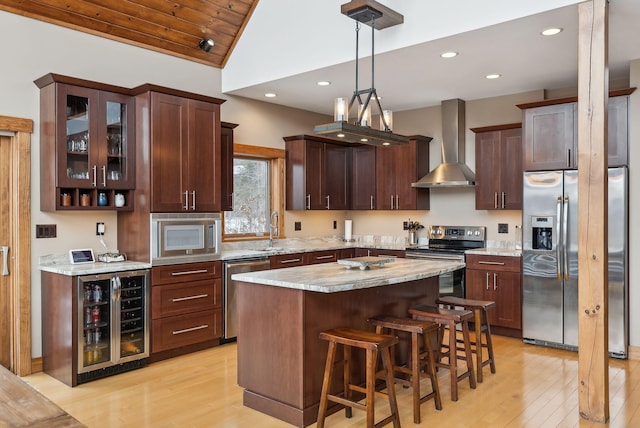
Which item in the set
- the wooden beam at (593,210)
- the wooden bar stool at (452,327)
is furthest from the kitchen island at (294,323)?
the wooden beam at (593,210)

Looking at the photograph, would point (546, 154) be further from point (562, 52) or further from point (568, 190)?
point (562, 52)

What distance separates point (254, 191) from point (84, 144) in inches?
95.7

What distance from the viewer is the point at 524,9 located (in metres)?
3.53

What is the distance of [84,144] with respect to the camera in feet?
14.1

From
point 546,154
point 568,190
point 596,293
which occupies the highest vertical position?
point 546,154

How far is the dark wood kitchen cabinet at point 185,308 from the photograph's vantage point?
4531 mm

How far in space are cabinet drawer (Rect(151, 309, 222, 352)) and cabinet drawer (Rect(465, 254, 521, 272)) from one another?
280 cm

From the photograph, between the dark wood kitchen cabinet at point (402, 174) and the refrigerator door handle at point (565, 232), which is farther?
the dark wood kitchen cabinet at point (402, 174)

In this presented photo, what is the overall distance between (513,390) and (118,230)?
3.75 m

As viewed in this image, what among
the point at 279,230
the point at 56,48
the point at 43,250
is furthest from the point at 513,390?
the point at 56,48

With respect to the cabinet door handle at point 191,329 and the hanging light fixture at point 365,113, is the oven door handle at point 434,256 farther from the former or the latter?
the cabinet door handle at point 191,329

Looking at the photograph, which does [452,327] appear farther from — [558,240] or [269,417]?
[558,240]

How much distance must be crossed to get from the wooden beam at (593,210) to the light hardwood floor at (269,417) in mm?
254

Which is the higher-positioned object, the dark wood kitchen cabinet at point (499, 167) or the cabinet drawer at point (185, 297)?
the dark wood kitchen cabinet at point (499, 167)
